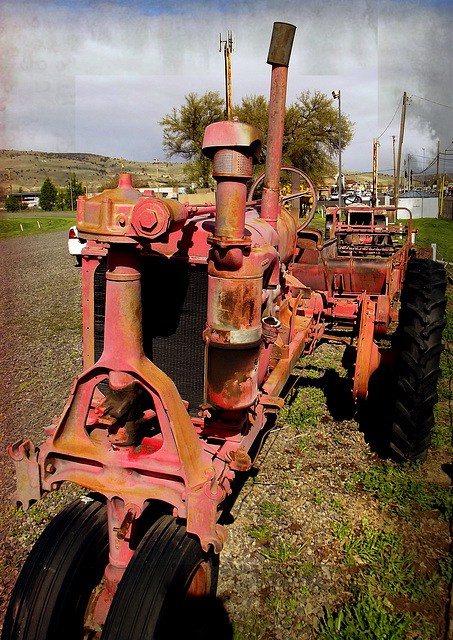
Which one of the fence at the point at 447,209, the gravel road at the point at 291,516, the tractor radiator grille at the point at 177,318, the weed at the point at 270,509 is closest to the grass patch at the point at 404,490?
the gravel road at the point at 291,516

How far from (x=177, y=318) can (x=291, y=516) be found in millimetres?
1635

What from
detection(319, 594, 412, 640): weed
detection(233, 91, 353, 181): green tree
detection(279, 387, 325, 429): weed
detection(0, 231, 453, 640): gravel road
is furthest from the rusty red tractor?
detection(233, 91, 353, 181): green tree

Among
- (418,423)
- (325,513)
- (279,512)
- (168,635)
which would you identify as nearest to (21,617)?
(168,635)

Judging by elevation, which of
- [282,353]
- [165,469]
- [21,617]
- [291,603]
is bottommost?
[291,603]

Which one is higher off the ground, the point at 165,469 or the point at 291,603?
the point at 165,469

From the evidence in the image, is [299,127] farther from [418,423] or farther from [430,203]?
[418,423]

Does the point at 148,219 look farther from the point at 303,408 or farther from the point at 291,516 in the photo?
the point at 303,408

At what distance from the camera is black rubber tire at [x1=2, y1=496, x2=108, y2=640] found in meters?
2.12

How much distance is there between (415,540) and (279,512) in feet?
2.86

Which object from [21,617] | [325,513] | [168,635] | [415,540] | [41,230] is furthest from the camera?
[41,230]

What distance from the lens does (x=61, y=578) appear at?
220 centimetres

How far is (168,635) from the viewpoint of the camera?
6.52 ft

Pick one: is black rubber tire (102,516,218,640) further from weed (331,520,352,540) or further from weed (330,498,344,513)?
weed (330,498,344,513)

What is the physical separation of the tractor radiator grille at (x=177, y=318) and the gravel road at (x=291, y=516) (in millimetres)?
1017
